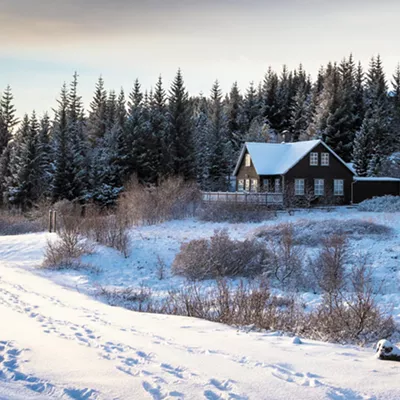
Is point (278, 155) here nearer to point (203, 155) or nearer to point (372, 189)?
point (372, 189)

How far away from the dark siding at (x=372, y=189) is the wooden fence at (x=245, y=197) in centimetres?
1003

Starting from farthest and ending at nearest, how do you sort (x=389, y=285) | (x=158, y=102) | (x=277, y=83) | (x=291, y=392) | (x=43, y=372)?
(x=277, y=83) → (x=158, y=102) → (x=389, y=285) → (x=43, y=372) → (x=291, y=392)

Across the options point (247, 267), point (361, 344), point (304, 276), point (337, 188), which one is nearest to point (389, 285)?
point (304, 276)

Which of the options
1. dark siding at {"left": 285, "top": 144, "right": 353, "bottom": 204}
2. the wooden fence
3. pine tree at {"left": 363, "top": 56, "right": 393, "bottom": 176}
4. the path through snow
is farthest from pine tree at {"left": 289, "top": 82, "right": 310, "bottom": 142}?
the path through snow

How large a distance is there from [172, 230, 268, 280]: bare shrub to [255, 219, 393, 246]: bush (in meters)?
3.57

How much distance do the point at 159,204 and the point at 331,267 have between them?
1455cm

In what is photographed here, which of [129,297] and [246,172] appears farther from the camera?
[246,172]

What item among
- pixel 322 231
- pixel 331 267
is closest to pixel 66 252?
pixel 331 267

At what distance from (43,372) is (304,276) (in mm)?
11427

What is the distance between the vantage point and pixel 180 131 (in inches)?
1989

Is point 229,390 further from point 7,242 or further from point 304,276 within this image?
point 7,242

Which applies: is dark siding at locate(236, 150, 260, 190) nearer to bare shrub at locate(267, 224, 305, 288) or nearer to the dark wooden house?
the dark wooden house

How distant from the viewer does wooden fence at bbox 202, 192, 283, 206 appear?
32344 mm

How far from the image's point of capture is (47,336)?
306 inches
